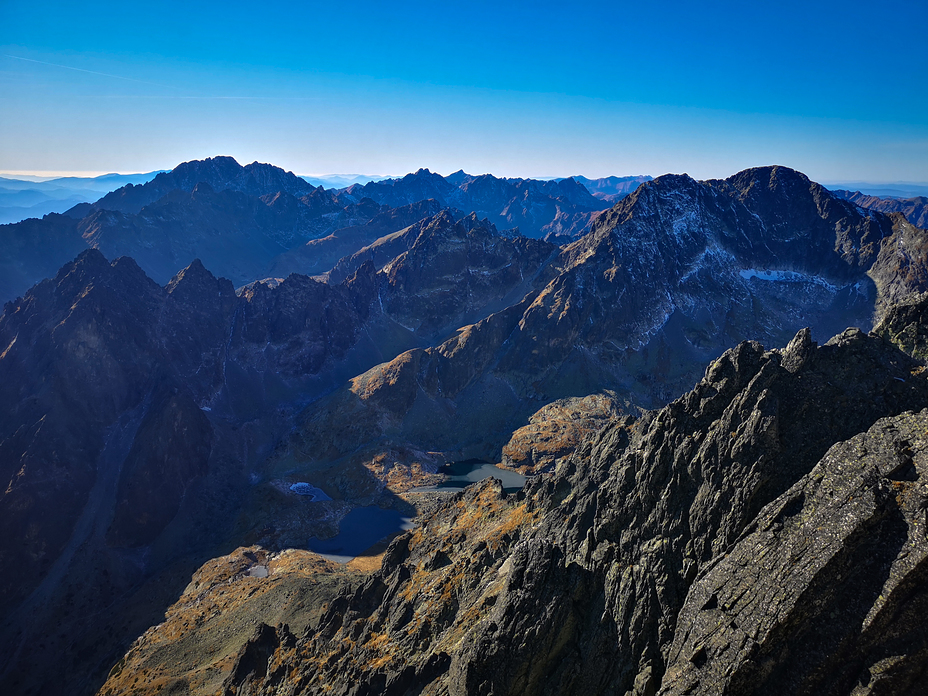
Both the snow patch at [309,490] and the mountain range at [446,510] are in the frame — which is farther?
the snow patch at [309,490]

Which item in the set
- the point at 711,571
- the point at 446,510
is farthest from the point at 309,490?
the point at 711,571

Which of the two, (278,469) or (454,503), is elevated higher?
(454,503)

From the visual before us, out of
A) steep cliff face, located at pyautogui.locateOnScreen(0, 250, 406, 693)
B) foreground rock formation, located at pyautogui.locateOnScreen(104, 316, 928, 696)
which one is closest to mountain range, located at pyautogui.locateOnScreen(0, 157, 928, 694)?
foreground rock formation, located at pyautogui.locateOnScreen(104, 316, 928, 696)

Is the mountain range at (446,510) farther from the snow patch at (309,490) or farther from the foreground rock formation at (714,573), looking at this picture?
the snow patch at (309,490)

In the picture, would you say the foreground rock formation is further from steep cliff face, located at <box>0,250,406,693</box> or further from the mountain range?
steep cliff face, located at <box>0,250,406,693</box>

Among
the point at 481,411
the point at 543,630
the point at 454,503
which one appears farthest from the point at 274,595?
the point at 481,411

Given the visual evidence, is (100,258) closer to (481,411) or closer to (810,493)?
(481,411)

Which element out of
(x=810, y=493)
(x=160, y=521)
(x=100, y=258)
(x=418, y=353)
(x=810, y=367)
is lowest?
(x=160, y=521)

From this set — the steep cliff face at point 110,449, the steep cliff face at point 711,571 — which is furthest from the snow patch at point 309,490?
the steep cliff face at point 711,571
